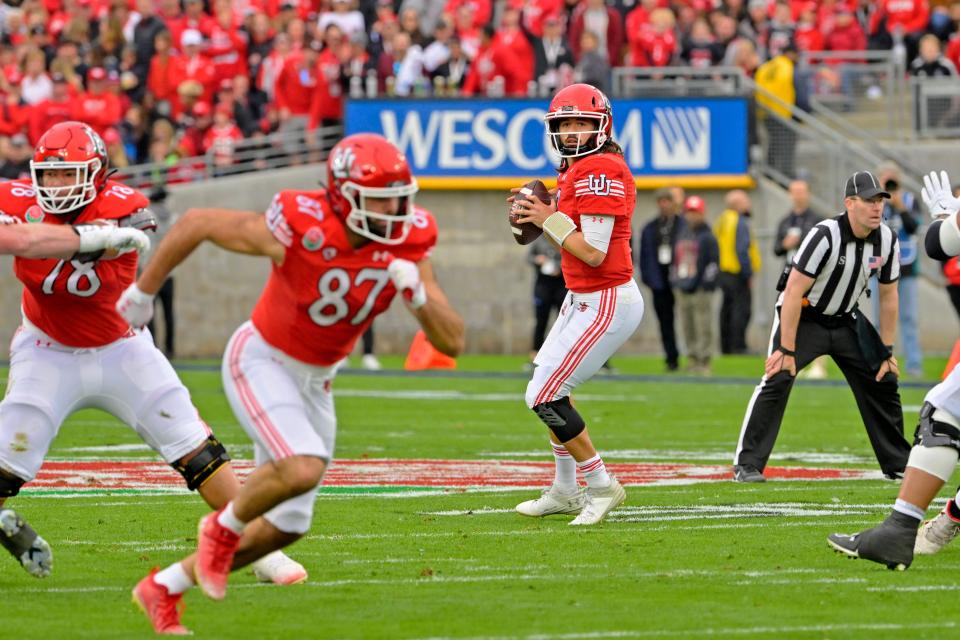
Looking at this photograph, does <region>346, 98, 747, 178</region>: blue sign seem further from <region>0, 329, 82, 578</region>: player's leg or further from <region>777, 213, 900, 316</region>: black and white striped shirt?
<region>0, 329, 82, 578</region>: player's leg

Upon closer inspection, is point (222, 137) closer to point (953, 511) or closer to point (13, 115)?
point (13, 115)

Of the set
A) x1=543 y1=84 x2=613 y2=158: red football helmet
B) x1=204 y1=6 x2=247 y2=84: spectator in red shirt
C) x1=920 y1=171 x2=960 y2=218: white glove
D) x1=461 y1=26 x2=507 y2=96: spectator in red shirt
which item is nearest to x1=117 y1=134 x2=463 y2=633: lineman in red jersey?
x1=920 y1=171 x2=960 y2=218: white glove

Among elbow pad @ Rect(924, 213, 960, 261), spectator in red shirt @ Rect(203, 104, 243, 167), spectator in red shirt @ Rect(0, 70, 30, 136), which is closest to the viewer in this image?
elbow pad @ Rect(924, 213, 960, 261)

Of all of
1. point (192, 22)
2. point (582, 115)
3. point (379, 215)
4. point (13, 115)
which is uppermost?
point (379, 215)

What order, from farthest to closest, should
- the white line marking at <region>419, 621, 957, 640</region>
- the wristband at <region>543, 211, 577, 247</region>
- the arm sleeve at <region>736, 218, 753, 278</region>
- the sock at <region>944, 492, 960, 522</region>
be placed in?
the arm sleeve at <region>736, 218, 753, 278</region> → the wristband at <region>543, 211, 577, 247</region> → the sock at <region>944, 492, 960, 522</region> → the white line marking at <region>419, 621, 957, 640</region>

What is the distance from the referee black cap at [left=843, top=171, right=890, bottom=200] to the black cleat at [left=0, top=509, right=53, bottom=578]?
5.17 m

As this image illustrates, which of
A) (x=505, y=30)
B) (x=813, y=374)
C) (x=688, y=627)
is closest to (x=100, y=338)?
(x=688, y=627)

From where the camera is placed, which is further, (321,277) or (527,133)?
(527,133)

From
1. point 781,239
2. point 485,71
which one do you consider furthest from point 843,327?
point 485,71

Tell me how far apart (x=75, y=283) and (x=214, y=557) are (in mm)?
1534

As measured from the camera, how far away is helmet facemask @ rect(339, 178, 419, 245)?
6.11m

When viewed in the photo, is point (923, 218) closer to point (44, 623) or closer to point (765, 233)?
point (765, 233)

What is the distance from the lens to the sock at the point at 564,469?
9.06m

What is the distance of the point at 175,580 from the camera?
6.09m
